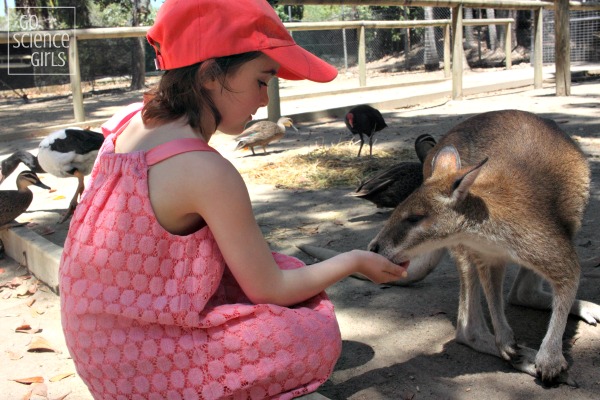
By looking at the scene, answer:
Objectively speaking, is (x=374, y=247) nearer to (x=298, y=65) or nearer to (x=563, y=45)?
(x=298, y=65)

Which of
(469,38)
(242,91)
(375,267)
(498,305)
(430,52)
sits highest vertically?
(469,38)

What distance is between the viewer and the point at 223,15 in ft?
4.97

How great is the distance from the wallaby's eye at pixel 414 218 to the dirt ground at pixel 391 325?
416 millimetres

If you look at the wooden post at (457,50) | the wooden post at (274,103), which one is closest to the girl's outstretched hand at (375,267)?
the wooden post at (274,103)

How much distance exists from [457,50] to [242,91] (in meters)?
7.37

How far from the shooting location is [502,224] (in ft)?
6.86

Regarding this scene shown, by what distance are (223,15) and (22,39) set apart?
21.9 feet

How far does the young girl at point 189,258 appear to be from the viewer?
1.46 metres

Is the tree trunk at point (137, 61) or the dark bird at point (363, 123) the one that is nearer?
the dark bird at point (363, 123)

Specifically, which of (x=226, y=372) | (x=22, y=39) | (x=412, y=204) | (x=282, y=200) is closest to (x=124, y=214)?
(x=226, y=372)

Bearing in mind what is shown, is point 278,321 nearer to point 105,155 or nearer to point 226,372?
point 226,372

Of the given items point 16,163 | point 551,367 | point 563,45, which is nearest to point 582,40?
point 563,45

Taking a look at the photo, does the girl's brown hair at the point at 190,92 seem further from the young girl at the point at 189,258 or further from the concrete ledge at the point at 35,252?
the concrete ledge at the point at 35,252

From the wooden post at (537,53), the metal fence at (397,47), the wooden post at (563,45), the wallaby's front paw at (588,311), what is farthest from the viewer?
the metal fence at (397,47)
